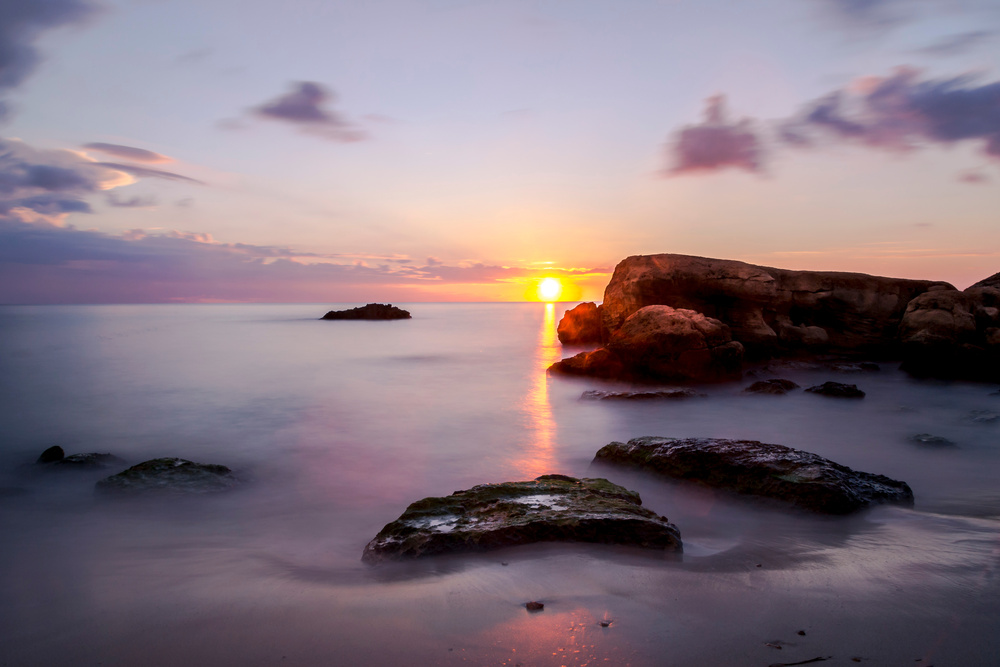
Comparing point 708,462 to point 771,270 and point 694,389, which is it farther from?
point 771,270

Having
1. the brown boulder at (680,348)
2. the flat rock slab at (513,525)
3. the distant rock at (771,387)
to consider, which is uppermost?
the brown boulder at (680,348)

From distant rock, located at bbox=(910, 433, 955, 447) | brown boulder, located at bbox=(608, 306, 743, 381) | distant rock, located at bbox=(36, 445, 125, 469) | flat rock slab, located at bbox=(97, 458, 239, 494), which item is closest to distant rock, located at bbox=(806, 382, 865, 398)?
brown boulder, located at bbox=(608, 306, 743, 381)

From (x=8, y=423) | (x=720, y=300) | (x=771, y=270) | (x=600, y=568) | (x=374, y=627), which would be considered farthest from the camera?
(x=771, y=270)

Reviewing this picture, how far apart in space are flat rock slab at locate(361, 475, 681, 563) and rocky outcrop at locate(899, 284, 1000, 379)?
14.2 m

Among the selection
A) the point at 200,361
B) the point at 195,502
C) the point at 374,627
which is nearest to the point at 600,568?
the point at 374,627

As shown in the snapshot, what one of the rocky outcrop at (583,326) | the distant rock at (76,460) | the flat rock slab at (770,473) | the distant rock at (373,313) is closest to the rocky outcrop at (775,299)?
the rocky outcrop at (583,326)

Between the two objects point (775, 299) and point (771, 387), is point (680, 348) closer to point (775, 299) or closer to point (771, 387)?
point (771, 387)

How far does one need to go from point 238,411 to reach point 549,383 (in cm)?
743

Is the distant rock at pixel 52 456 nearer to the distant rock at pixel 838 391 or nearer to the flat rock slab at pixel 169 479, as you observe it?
the flat rock slab at pixel 169 479

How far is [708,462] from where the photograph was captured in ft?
17.8

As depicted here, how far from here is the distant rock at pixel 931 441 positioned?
7668 millimetres

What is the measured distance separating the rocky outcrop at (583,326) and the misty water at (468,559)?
13.8 metres

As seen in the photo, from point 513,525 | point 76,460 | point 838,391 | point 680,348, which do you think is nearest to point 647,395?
point 680,348

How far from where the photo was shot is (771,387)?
38.5 ft
